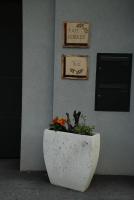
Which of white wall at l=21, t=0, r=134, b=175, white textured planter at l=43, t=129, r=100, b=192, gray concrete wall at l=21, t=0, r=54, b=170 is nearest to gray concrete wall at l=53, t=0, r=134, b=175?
white wall at l=21, t=0, r=134, b=175

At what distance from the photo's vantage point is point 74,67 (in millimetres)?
6195

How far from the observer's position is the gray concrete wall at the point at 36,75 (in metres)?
6.29

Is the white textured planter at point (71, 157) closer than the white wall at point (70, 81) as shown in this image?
Yes

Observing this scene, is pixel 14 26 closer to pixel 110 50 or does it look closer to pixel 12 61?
pixel 12 61

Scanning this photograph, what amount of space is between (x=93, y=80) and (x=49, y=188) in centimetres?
172

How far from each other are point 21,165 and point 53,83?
4.51 feet

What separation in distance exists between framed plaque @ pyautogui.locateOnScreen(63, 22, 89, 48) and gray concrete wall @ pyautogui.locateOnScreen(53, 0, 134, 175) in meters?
0.08

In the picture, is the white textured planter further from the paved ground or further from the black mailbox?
the black mailbox

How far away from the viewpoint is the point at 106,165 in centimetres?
631

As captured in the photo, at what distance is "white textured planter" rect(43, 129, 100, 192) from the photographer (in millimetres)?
5434

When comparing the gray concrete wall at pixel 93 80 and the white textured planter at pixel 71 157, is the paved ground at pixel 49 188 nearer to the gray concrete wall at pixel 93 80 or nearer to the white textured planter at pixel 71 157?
the white textured planter at pixel 71 157

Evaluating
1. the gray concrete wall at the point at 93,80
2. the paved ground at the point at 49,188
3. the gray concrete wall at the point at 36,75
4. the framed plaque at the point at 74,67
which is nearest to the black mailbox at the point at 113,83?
the gray concrete wall at the point at 93,80

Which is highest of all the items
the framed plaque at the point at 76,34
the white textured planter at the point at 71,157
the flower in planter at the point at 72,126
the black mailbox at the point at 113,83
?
the framed plaque at the point at 76,34

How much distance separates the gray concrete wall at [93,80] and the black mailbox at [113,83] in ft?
0.26
